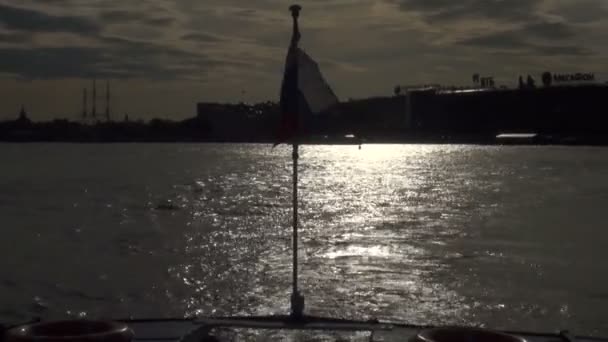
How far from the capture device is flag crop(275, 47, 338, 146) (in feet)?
29.8

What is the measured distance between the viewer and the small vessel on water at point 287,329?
650 cm

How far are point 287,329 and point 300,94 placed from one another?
2418 mm

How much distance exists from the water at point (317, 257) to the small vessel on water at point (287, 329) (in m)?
12.9

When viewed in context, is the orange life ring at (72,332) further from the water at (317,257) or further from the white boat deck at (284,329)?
the water at (317,257)

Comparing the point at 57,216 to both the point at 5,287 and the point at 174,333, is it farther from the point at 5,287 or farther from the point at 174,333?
the point at 174,333

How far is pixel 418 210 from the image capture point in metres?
60.2

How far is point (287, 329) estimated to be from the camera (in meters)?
8.42

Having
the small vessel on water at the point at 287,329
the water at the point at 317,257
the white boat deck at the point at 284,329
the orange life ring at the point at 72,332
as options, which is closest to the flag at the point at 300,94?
the small vessel on water at the point at 287,329

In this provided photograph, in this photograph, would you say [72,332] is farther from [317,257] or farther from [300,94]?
[317,257]

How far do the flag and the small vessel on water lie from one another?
0.03ft

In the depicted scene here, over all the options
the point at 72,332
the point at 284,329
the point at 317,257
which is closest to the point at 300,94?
the point at 284,329

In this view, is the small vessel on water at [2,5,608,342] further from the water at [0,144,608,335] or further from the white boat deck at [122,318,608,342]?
the water at [0,144,608,335]

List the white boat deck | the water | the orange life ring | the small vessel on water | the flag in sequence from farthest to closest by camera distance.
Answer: the water → the flag → the white boat deck → the small vessel on water → the orange life ring

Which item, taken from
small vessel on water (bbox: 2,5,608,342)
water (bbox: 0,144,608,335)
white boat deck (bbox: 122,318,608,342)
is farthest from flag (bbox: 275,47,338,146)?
water (bbox: 0,144,608,335)
